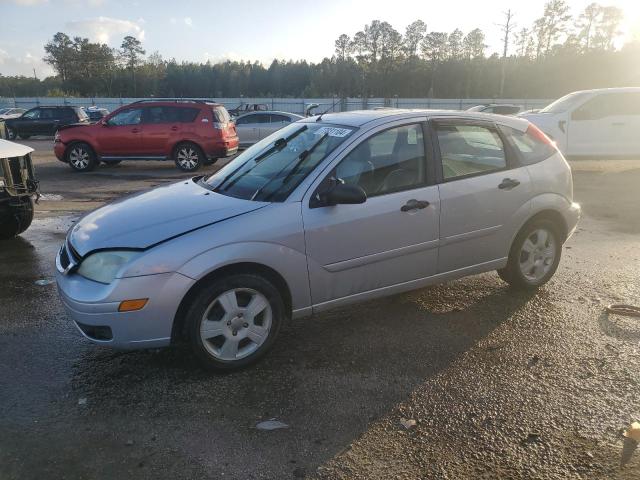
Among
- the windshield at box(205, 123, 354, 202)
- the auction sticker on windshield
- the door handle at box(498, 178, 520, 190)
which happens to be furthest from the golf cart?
the door handle at box(498, 178, 520, 190)

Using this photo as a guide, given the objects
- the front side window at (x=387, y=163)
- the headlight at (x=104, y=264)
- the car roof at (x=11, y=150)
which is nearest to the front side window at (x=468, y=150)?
the front side window at (x=387, y=163)

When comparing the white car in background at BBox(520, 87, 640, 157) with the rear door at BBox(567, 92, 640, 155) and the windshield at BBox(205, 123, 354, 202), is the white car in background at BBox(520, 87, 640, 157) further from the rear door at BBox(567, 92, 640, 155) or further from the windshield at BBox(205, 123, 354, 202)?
the windshield at BBox(205, 123, 354, 202)

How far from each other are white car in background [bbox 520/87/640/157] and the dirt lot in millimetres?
8363

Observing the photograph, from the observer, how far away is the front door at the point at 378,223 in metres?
3.76

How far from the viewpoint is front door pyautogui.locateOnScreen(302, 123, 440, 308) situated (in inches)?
148

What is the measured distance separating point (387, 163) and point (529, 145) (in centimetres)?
155

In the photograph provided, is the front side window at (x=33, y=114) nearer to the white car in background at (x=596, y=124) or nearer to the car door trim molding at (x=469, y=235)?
the white car in background at (x=596, y=124)

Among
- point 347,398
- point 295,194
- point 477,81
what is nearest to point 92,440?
point 347,398

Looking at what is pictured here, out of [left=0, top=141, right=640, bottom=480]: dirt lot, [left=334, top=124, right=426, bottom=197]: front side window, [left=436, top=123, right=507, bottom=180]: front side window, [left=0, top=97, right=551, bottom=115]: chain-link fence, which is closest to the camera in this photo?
[left=0, top=141, right=640, bottom=480]: dirt lot

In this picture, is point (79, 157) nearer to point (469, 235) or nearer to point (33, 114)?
point (469, 235)

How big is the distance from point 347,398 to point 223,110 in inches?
505

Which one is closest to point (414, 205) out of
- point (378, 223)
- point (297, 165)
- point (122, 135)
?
point (378, 223)

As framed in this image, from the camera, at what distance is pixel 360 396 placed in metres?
3.32

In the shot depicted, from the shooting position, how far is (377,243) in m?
3.95
